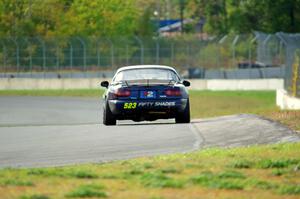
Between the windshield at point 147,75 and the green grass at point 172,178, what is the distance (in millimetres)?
8058

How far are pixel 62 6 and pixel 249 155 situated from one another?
4608cm

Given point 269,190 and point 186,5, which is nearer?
point 269,190

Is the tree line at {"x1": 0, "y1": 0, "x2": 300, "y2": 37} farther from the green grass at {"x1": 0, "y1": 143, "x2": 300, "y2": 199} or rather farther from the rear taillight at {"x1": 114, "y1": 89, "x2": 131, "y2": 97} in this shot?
the green grass at {"x1": 0, "y1": 143, "x2": 300, "y2": 199}

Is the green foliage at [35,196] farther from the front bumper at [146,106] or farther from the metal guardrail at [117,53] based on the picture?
the metal guardrail at [117,53]

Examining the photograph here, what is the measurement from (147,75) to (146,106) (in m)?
1.47

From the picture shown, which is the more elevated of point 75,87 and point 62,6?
point 62,6

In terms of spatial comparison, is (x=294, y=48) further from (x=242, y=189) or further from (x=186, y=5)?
(x=186, y=5)

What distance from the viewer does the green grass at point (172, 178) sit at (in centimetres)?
1138

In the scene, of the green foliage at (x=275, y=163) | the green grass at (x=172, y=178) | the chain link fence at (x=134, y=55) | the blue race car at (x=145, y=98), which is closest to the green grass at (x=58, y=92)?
the chain link fence at (x=134, y=55)

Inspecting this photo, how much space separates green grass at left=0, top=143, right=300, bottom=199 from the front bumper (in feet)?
23.7

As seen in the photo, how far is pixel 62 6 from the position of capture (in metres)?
60.8

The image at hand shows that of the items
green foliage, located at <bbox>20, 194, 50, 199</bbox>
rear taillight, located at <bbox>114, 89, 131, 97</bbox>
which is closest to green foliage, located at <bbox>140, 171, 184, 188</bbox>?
green foliage, located at <bbox>20, 194, 50, 199</bbox>

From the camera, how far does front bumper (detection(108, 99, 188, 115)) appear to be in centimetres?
2298

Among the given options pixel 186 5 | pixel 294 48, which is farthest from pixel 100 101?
pixel 186 5
